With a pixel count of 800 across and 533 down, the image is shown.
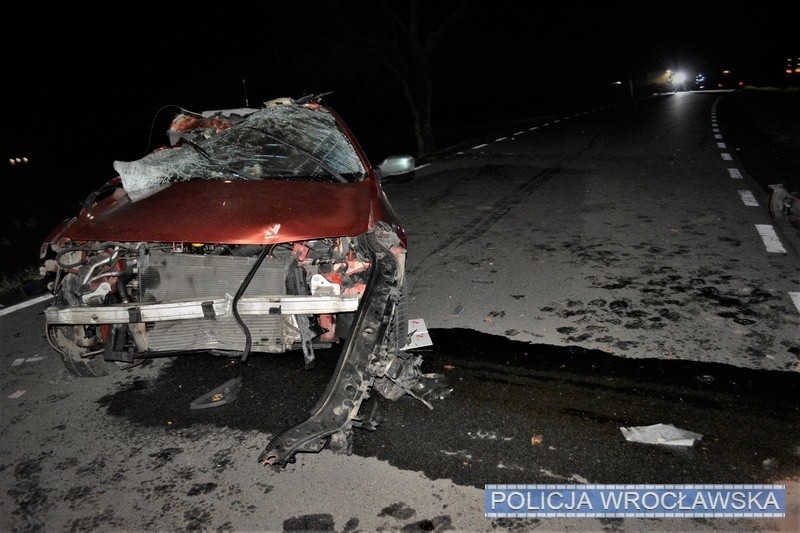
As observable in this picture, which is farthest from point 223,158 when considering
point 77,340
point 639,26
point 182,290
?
point 639,26

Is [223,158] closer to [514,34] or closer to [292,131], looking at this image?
[292,131]

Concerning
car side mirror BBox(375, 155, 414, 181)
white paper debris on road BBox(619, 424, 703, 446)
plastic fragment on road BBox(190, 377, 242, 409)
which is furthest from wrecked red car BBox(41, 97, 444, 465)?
white paper debris on road BBox(619, 424, 703, 446)

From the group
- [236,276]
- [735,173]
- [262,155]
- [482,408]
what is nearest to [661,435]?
[482,408]

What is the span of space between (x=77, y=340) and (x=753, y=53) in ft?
347

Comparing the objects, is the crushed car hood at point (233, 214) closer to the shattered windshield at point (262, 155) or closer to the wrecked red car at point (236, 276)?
the wrecked red car at point (236, 276)

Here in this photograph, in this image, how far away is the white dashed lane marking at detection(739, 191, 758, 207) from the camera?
764 centimetres

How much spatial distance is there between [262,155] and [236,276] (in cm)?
130

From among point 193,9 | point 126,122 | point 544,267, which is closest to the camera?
point 544,267

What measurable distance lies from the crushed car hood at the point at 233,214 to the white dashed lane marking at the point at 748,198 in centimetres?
626

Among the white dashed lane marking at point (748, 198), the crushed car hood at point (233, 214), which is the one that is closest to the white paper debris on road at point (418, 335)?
the crushed car hood at point (233, 214)

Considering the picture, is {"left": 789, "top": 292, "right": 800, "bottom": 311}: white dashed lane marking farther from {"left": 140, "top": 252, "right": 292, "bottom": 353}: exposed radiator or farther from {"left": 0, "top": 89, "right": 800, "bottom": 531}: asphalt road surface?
{"left": 140, "top": 252, "right": 292, "bottom": 353}: exposed radiator

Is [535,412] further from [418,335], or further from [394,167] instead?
[394,167]

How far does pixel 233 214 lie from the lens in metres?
3.38

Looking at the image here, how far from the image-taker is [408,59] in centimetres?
2042
